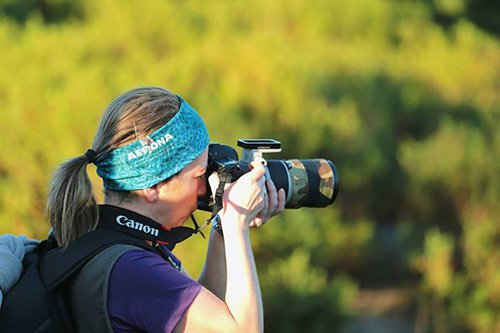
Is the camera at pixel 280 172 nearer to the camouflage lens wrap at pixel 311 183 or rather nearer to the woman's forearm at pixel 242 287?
the camouflage lens wrap at pixel 311 183

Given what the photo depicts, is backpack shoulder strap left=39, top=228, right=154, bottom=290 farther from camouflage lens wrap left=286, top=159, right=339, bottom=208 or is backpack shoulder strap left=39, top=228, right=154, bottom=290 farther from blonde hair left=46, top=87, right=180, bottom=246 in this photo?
camouflage lens wrap left=286, top=159, right=339, bottom=208

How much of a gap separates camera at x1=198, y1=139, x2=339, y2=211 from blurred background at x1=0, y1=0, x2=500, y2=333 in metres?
1.54

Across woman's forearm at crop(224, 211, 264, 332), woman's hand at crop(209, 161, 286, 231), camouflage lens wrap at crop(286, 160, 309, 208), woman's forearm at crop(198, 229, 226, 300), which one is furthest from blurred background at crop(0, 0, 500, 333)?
woman's forearm at crop(224, 211, 264, 332)

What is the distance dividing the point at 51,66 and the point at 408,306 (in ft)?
8.75

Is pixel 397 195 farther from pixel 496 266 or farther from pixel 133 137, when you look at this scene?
pixel 133 137

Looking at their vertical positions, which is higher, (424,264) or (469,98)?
(469,98)

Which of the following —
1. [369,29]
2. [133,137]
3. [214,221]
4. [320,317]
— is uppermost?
[133,137]

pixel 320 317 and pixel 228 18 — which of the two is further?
pixel 228 18

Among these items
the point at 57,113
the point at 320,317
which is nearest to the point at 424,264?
the point at 320,317

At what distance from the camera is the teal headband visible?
4.97ft

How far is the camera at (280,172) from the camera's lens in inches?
63.8

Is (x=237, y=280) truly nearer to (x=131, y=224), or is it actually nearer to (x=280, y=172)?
(x=131, y=224)

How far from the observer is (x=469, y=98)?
22.4 feet

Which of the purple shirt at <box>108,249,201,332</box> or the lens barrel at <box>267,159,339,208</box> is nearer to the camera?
the purple shirt at <box>108,249,201,332</box>
